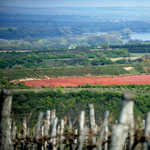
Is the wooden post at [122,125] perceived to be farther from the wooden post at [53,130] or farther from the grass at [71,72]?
the grass at [71,72]

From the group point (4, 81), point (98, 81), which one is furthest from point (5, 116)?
point (98, 81)

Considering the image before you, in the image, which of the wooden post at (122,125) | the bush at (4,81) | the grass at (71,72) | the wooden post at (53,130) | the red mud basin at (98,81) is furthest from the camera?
the grass at (71,72)

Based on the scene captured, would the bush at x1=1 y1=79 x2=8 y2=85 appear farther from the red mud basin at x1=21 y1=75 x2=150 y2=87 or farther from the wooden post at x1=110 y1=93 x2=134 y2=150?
the wooden post at x1=110 y1=93 x2=134 y2=150

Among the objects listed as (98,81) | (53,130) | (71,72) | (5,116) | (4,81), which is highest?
(71,72)

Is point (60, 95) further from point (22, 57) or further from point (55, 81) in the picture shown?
point (22, 57)

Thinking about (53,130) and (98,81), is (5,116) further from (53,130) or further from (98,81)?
(98,81)

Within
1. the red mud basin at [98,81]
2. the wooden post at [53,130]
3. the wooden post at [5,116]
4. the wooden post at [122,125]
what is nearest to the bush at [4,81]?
the red mud basin at [98,81]

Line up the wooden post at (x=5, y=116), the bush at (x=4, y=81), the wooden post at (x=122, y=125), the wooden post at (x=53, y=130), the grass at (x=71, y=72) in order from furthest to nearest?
the grass at (x=71, y=72), the bush at (x=4, y=81), the wooden post at (x=53, y=130), the wooden post at (x=5, y=116), the wooden post at (x=122, y=125)

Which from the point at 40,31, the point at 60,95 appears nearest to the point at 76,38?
the point at 40,31

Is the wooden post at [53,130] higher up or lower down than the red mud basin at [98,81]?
lower down
